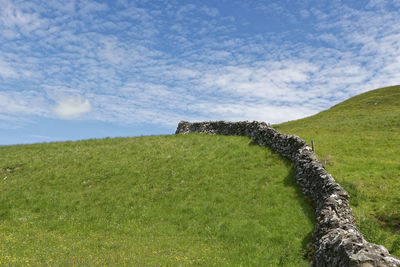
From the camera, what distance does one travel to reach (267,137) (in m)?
27.6

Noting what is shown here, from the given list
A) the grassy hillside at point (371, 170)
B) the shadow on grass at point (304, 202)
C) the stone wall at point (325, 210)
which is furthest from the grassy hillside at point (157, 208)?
the grassy hillside at point (371, 170)

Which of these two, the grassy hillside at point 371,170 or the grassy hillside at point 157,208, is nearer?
the grassy hillside at point 157,208

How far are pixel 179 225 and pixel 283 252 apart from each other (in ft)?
22.2

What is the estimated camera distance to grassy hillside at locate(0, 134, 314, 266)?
1380 centimetres

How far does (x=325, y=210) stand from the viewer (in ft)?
48.3

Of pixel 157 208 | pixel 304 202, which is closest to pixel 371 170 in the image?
pixel 304 202

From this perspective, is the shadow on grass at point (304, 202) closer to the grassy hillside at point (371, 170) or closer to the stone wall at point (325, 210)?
the stone wall at point (325, 210)

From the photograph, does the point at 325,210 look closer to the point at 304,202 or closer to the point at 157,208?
the point at 304,202

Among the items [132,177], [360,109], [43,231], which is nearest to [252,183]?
[132,177]

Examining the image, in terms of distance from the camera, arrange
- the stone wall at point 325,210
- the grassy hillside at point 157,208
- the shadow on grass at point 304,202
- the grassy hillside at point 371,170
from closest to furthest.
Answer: the stone wall at point 325,210, the grassy hillside at point 157,208, the shadow on grass at point 304,202, the grassy hillside at point 371,170

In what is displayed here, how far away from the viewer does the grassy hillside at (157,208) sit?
13805 mm

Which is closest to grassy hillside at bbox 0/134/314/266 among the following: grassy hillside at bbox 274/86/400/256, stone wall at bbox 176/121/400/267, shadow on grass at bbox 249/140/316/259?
shadow on grass at bbox 249/140/316/259

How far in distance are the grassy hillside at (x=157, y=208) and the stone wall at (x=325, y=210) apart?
101 centimetres

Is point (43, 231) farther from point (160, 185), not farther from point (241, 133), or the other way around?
point (241, 133)
